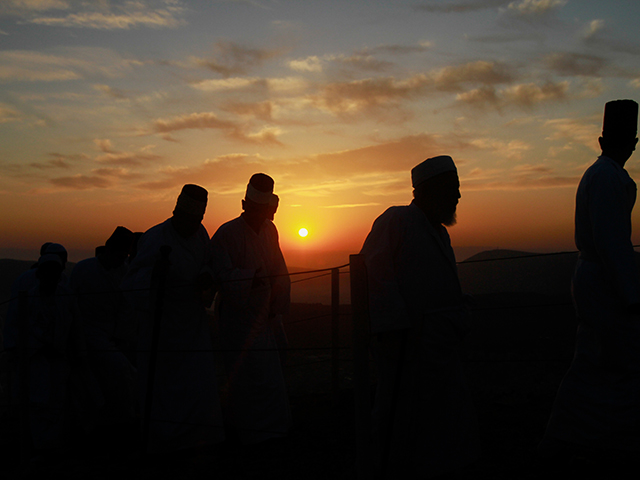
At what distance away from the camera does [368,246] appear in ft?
10.5

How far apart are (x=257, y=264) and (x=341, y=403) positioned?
1734 millimetres

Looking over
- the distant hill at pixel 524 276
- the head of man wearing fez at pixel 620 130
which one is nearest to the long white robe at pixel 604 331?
the head of man wearing fez at pixel 620 130

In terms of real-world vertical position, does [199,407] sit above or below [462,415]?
below

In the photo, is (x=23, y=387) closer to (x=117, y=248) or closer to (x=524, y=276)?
(x=117, y=248)

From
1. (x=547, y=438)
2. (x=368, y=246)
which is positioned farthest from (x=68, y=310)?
(x=547, y=438)

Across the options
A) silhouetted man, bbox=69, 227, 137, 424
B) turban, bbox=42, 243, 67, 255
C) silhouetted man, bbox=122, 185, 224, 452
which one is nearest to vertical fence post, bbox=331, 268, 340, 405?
silhouetted man, bbox=122, 185, 224, 452

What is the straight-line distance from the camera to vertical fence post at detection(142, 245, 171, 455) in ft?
13.9

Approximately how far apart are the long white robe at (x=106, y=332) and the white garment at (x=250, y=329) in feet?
4.50

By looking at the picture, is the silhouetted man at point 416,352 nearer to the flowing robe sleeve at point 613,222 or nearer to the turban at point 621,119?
the flowing robe sleeve at point 613,222

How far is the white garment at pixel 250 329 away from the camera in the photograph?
4680 millimetres

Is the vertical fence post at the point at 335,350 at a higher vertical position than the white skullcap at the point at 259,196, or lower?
lower

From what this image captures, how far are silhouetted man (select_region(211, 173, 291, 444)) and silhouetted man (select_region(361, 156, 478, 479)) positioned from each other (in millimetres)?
1544

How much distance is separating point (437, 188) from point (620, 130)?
52.5 inches

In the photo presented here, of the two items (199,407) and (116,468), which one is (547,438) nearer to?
(199,407)
